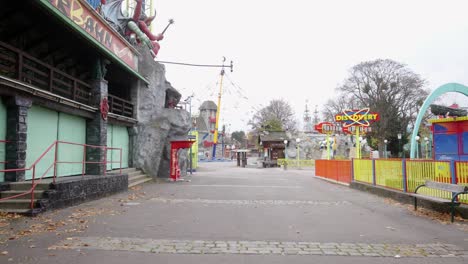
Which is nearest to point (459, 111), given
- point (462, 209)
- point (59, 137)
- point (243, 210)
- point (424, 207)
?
point (424, 207)

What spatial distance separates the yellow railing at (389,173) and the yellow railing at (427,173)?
66 cm

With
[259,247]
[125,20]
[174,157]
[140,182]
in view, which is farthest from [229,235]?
[125,20]

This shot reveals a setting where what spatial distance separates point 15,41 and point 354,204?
1197cm

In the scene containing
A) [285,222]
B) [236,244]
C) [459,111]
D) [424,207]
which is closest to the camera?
[236,244]

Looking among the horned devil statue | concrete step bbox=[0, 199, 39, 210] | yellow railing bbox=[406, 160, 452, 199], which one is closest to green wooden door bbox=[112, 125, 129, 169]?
the horned devil statue

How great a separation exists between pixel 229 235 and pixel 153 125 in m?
15.0

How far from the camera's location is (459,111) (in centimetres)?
1808

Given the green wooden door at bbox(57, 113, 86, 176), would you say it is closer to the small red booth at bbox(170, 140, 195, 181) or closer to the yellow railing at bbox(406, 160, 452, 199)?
the small red booth at bbox(170, 140, 195, 181)

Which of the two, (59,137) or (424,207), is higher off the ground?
(59,137)

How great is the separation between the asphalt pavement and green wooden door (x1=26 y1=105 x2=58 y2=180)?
80.8 inches

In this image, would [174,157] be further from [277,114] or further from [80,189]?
[277,114]

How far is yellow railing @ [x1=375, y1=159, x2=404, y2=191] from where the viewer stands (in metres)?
12.7

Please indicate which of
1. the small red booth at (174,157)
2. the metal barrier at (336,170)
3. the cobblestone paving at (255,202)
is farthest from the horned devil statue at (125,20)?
the metal barrier at (336,170)

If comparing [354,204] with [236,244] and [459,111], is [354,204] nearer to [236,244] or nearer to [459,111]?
[236,244]
